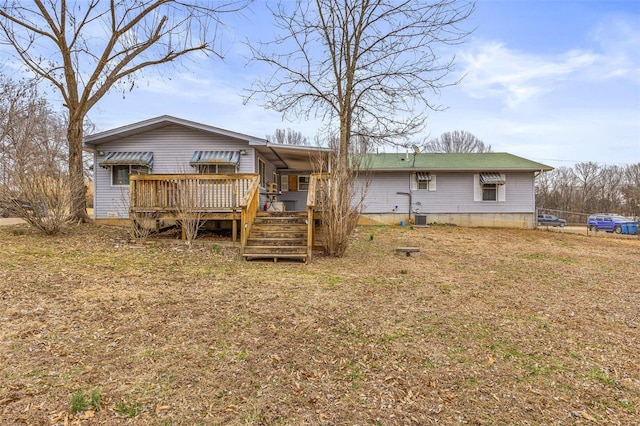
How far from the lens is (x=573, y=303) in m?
4.82

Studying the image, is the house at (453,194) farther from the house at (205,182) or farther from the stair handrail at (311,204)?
the stair handrail at (311,204)

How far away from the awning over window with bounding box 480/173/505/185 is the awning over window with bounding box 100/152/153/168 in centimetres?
1473

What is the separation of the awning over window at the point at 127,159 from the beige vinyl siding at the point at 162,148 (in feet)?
0.57

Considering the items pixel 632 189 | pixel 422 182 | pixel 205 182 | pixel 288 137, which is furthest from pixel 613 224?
pixel 288 137

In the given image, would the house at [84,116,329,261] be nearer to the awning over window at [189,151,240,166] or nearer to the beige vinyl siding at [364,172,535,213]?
the awning over window at [189,151,240,166]

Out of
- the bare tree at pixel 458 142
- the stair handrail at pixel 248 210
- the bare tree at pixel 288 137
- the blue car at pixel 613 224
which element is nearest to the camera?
the stair handrail at pixel 248 210

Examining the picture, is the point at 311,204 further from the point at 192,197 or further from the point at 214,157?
the point at 214,157

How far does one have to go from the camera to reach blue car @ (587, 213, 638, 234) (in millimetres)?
21281

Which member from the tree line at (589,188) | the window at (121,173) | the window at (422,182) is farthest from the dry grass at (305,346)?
the tree line at (589,188)

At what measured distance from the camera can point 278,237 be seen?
7.69 metres

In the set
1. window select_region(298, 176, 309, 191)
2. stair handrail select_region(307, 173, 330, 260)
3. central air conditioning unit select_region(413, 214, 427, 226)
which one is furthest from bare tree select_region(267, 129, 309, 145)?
stair handrail select_region(307, 173, 330, 260)

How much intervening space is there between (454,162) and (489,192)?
2284 mm

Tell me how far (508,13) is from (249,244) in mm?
9405

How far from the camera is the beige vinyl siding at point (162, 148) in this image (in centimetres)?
1188
